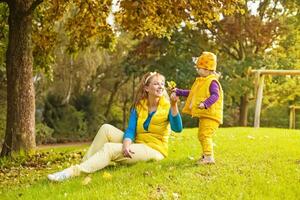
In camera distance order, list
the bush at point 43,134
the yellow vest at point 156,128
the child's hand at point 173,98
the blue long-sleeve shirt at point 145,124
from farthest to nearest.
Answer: the bush at point 43,134 < the yellow vest at point 156,128 < the blue long-sleeve shirt at point 145,124 < the child's hand at point 173,98

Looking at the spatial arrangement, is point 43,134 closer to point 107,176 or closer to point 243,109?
point 243,109

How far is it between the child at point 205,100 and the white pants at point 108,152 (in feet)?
2.43

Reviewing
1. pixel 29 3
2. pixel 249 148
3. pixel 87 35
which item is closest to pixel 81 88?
pixel 87 35

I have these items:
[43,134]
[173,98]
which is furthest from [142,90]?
[43,134]

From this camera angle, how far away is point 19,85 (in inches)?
413

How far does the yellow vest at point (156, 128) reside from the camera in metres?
7.02

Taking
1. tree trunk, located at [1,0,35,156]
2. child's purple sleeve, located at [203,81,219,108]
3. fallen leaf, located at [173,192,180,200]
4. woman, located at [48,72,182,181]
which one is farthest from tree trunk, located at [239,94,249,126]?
fallen leaf, located at [173,192,180,200]

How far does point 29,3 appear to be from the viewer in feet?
35.3

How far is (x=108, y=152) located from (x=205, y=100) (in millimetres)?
1404

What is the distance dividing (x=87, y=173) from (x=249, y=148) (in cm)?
336

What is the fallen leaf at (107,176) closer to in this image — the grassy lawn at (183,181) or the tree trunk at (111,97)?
the grassy lawn at (183,181)

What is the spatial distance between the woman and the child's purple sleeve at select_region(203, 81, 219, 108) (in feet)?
1.44

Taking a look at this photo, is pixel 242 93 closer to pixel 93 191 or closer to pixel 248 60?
pixel 248 60

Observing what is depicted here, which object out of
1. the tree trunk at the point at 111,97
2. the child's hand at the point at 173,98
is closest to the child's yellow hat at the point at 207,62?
the child's hand at the point at 173,98
